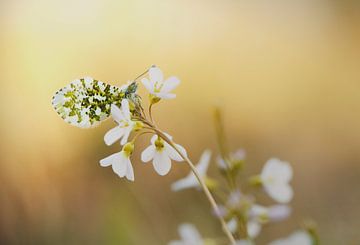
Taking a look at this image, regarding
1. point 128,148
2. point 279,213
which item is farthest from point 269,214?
point 128,148

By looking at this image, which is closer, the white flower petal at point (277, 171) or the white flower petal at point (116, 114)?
the white flower petal at point (116, 114)

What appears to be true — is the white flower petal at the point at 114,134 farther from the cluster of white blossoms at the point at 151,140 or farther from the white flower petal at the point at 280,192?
the white flower petal at the point at 280,192

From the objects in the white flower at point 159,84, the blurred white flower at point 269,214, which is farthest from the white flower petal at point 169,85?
the blurred white flower at point 269,214

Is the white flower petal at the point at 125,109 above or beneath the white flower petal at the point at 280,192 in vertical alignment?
above

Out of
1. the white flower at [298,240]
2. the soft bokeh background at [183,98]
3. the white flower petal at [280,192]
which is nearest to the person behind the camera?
the white flower at [298,240]

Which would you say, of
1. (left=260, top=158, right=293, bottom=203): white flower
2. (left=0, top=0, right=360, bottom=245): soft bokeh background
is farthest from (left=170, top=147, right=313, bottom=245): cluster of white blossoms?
(left=0, top=0, right=360, bottom=245): soft bokeh background

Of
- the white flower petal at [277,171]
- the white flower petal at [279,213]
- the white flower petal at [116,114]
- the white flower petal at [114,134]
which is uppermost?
the white flower petal at [116,114]

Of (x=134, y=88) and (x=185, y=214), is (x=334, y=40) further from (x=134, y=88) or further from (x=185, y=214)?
(x=134, y=88)
